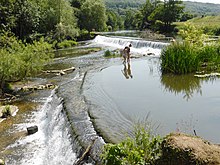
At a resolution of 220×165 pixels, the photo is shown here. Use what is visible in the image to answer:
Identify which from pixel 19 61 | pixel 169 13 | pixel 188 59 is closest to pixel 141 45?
pixel 188 59

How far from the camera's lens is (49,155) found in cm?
957

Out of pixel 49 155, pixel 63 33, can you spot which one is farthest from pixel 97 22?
pixel 49 155

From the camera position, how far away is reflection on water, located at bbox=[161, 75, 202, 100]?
12.9m

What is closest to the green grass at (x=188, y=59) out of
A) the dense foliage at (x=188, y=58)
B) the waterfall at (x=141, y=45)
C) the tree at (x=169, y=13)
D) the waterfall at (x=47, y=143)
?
Answer: the dense foliage at (x=188, y=58)

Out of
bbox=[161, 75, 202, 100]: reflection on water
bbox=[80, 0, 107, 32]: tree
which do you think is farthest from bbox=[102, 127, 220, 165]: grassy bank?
bbox=[80, 0, 107, 32]: tree

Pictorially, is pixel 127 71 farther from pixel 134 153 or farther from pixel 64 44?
pixel 64 44

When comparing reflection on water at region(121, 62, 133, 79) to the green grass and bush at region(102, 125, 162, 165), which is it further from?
bush at region(102, 125, 162, 165)

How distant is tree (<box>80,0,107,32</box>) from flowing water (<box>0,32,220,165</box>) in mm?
37981

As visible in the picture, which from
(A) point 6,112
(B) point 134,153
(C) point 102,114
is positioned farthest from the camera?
(A) point 6,112

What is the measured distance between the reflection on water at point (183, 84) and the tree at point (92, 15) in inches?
1544

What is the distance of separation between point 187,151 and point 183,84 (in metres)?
9.73

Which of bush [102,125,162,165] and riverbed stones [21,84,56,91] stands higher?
bush [102,125,162,165]

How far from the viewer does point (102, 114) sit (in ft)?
34.3

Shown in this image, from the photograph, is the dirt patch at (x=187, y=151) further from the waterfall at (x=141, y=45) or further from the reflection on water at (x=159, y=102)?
the waterfall at (x=141, y=45)
